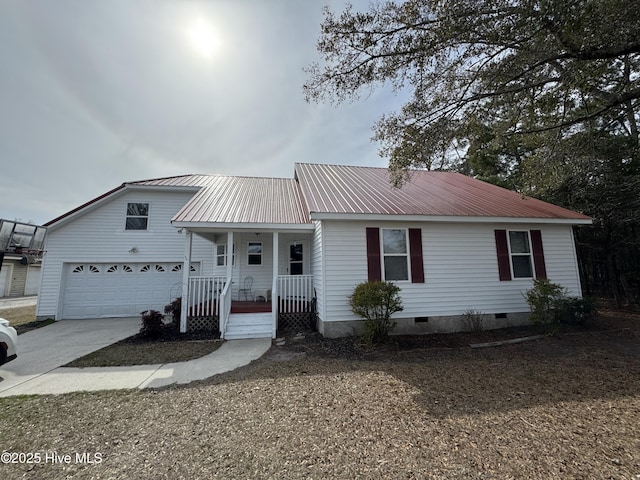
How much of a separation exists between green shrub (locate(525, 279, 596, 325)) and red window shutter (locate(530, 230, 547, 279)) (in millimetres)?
754

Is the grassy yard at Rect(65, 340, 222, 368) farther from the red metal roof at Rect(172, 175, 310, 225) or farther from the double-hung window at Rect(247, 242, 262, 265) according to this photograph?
the double-hung window at Rect(247, 242, 262, 265)

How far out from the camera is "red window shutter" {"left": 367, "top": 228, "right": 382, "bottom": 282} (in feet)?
23.7

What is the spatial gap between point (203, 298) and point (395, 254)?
5.76 meters

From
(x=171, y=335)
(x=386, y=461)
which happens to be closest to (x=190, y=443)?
(x=386, y=461)

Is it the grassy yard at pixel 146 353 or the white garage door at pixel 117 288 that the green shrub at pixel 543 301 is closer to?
the grassy yard at pixel 146 353

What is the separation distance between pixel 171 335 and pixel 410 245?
7.26 metres

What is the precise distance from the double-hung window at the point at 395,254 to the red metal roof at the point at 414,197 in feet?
2.28

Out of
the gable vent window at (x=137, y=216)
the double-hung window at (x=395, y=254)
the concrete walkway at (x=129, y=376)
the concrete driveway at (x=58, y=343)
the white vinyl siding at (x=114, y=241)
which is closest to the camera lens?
the concrete walkway at (x=129, y=376)

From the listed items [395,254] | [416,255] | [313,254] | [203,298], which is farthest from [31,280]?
[416,255]

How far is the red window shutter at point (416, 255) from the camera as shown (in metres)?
7.44

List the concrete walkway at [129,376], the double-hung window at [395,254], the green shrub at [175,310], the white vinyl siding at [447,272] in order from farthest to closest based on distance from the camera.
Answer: the green shrub at [175,310]
the double-hung window at [395,254]
the white vinyl siding at [447,272]
the concrete walkway at [129,376]

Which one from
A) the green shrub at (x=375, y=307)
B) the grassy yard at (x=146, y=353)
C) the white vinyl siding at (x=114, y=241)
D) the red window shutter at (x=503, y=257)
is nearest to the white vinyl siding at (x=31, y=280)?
the white vinyl siding at (x=114, y=241)

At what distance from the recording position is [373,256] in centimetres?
728

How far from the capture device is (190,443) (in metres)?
2.81
